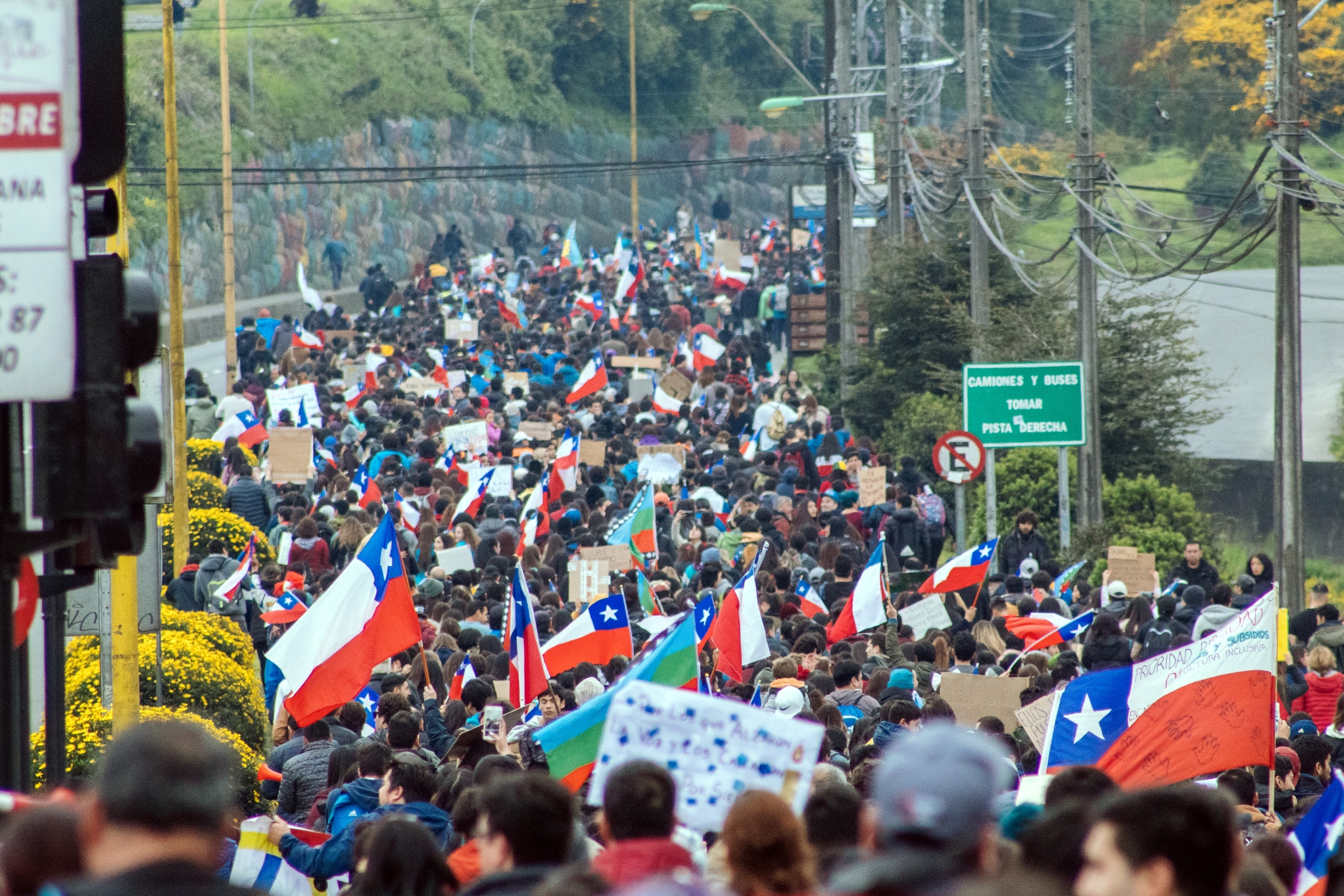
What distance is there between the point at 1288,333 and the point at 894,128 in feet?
56.4

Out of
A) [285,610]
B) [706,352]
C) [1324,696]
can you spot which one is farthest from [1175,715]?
[706,352]

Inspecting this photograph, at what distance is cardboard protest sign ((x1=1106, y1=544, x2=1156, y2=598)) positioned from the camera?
51.5 ft

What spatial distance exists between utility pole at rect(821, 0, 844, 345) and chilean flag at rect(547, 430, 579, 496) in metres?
15.6

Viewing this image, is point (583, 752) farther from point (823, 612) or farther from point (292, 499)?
point (292, 499)

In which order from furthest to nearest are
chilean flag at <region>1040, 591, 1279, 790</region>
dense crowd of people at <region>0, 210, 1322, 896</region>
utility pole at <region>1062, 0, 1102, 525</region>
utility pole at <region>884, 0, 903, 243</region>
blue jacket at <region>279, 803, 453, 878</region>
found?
utility pole at <region>884, 0, 903, 243</region> → utility pole at <region>1062, 0, 1102, 525</region> → chilean flag at <region>1040, 591, 1279, 790</region> → blue jacket at <region>279, 803, 453, 878</region> → dense crowd of people at <region>0, 210, 1322, 896</region>

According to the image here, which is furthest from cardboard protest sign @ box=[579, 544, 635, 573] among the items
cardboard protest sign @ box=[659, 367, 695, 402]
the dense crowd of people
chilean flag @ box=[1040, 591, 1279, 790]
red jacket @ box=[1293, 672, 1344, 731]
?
cardboard protest sign @ box=[659, 367, 695, 402]

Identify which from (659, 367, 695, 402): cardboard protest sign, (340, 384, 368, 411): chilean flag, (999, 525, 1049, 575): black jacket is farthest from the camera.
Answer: (340, 384, 368, 411): chilean flag

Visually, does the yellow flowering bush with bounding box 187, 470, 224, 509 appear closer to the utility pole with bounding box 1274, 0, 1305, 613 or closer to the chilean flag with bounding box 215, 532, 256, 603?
the chilean flag with bounding box 215, 532, 256, 603

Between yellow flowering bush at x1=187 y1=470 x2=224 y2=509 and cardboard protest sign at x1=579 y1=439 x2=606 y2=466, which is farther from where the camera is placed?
cardboard protest sign at x1=579 y1=439 x2=606 y2=466

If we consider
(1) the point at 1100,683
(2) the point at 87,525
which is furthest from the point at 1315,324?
(2) the point at 87,525

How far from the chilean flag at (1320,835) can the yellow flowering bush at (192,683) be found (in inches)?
246

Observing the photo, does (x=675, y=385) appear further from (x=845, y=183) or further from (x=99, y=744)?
(x=99, y=744)

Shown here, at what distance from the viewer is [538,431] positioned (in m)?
23.2

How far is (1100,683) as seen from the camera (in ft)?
25.2
